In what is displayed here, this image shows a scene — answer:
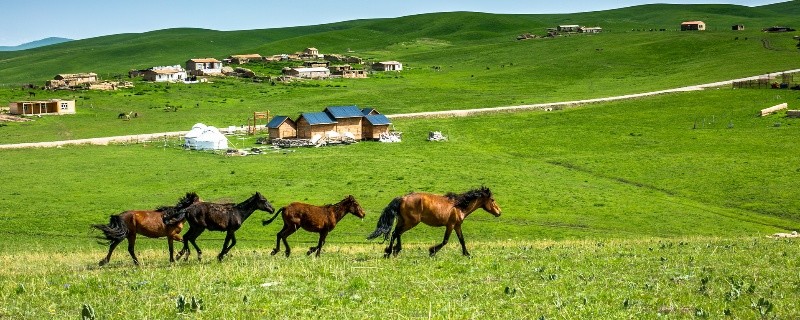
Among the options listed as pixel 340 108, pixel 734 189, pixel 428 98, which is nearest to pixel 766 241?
pixel 734 189

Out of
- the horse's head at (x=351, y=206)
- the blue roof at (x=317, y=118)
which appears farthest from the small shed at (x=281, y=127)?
the horse's head at (x=351, y=206)

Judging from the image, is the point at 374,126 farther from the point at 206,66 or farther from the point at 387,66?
the point at 206,66

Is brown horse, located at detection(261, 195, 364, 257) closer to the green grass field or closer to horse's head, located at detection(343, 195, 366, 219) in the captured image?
horse's head, located at detection(343, 195, 366, 219)

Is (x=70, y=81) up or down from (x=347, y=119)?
up

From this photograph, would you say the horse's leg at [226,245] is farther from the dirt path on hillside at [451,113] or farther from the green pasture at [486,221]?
the dirt path on hillside at [451,113]

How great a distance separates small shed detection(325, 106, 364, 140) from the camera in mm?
80625

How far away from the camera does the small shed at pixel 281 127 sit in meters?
78.5

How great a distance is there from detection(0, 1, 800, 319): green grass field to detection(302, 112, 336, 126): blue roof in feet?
16.3

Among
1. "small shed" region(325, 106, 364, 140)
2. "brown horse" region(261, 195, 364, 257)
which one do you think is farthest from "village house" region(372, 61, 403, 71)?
"brown horse" region(261, 195, 364, 257)

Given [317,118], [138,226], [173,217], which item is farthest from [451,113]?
[138,226]

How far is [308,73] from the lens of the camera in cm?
14750

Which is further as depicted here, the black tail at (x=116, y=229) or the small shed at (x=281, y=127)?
the small shed at (x=281, y=127)

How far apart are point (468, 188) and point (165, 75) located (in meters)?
97.4

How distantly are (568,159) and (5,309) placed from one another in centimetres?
5810
